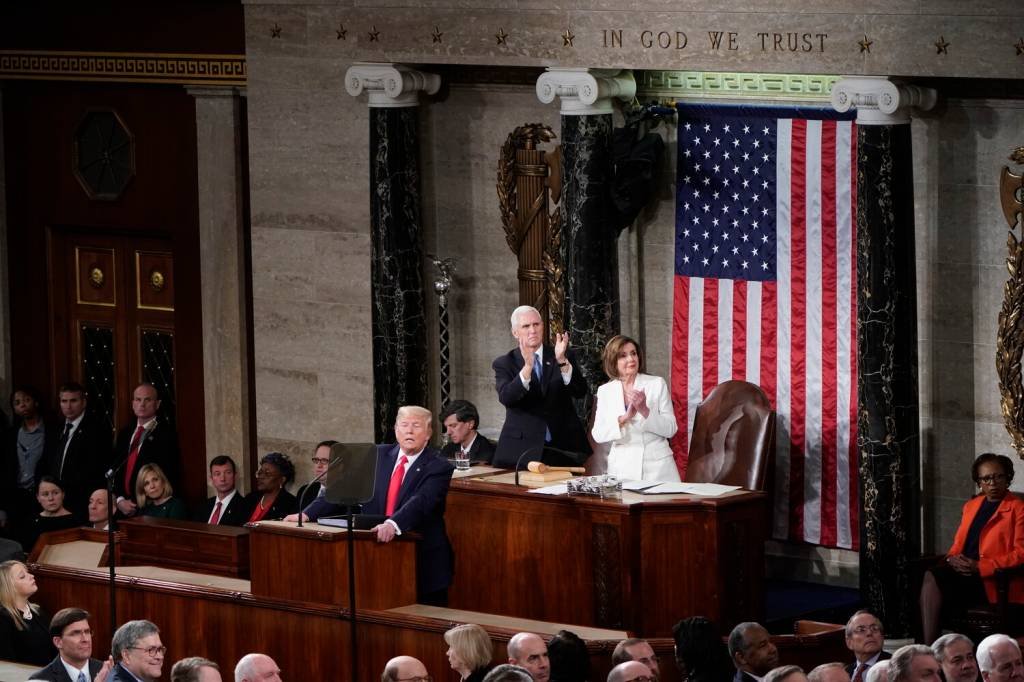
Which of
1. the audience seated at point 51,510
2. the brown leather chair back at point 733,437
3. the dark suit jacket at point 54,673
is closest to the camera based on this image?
the dark suit jacket at point 54,673

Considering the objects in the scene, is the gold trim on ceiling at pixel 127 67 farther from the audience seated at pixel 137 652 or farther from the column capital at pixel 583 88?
the audience seated at pixel 137 652

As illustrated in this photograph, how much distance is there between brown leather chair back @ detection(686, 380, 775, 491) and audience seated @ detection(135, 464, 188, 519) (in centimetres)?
330

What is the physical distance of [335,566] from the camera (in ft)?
35.0

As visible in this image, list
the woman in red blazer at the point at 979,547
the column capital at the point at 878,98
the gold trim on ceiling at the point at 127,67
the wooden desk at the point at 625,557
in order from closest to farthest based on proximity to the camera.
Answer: the wooden desk at the point at 625,557
the woman in red blazer at the point at 979,547
the column capital at the point at 878,98
the gold trim on ceiling at the point at 127,67

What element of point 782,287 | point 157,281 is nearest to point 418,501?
point 782,287

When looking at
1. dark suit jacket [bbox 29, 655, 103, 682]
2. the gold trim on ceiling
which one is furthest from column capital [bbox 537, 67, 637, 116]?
dark suit jacket [bbox 29, 655, 103, 682]

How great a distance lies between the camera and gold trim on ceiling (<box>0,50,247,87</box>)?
15.6 metres

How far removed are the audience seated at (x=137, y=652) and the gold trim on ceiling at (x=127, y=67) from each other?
694 centimetres

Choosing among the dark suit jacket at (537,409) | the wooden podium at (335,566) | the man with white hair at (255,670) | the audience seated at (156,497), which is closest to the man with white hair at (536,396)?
the dark suit jacket at (537,409)

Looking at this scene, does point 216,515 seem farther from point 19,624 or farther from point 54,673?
point 54,673

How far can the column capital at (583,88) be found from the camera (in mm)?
13258

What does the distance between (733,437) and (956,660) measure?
4165mm

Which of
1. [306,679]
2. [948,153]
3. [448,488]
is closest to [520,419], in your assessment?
[448,488]

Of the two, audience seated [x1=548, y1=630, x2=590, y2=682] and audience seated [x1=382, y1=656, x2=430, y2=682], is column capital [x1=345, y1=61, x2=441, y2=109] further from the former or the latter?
audience seated [x1=382, y1=656, x2=430, y2=682]
